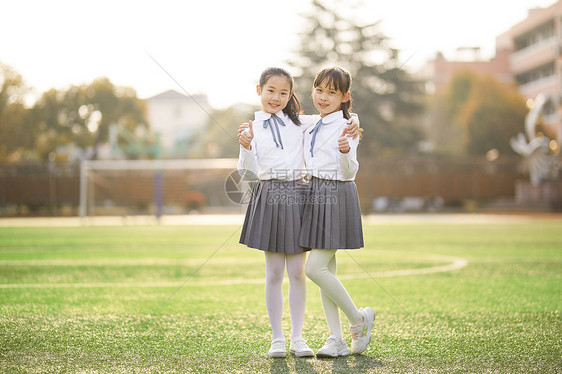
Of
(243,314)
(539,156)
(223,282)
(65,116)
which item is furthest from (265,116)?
(65,116)

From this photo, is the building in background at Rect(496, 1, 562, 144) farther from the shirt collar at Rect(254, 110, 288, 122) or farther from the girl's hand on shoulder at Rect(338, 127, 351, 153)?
the girl's hand on shoulder at Rect(338, 127, 351, 153)

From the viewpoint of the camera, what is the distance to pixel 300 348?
3.34m

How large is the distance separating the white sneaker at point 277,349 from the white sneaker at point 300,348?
72mm

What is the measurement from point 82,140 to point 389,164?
15755mm

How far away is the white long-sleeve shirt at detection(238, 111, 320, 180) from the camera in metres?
3.43

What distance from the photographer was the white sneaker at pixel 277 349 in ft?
10.7

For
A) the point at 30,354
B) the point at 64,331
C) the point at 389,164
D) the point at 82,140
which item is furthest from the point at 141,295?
the point at 82,140

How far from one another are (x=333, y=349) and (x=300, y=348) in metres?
0.16

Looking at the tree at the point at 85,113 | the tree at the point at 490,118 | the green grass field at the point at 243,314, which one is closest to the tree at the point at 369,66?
the tree at the point at 490,118

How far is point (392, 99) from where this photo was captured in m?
36.0

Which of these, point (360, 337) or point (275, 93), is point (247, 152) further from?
point (360, 337)

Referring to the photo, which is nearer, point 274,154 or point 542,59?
point 274,154

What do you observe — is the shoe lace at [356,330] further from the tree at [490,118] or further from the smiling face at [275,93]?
the tree at [490,118]

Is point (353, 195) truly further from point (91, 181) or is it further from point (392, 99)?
point (392, 99)
